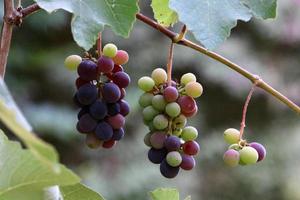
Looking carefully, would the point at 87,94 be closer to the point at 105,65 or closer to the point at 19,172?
the point at 105,65

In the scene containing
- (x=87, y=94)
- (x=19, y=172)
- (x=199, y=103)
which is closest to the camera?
(x=19, y=172)

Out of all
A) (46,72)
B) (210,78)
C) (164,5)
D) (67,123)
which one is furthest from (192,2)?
(210,78)

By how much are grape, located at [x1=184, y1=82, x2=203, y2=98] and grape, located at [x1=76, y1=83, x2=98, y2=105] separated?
96 millimetres

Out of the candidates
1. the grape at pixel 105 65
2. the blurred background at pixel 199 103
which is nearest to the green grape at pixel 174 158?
the grape at pixel 105 65

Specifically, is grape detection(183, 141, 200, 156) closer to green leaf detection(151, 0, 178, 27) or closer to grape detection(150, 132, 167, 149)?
grape detection(150, 132, 167, 149)

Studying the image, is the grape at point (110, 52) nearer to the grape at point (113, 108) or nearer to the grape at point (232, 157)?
the grape at point (113, 108)

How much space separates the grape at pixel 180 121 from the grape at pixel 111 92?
0.23 ft

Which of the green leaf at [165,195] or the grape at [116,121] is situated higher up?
the green leaf at [165,195]

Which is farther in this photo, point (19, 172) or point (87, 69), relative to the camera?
point (87, 69)

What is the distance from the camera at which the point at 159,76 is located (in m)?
0.77

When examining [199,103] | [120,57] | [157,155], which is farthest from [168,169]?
[199,103]

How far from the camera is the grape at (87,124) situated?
2.41 feet

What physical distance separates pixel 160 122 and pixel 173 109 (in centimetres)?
2

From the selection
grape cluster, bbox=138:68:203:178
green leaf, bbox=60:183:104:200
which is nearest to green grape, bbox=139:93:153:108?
grape cluster, bbox=138:68:203:178
